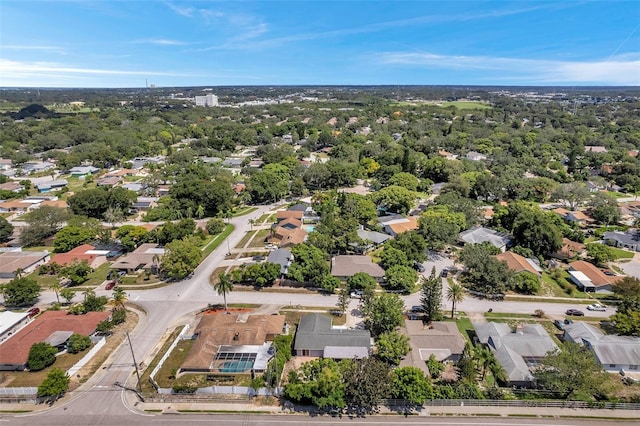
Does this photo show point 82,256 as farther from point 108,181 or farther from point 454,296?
point 454,296

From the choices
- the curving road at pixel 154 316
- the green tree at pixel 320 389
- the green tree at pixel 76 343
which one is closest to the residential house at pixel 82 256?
the curving road at pixel 154 316

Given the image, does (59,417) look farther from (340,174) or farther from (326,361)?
(340,174)

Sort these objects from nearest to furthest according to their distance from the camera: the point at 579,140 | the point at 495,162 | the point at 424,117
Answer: the point at 495,162 → the point at 579,140 → the point at 424,117

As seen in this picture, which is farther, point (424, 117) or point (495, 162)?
point (424, 117)

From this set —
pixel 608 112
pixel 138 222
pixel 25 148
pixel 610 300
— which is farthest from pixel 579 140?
pixel 25 148

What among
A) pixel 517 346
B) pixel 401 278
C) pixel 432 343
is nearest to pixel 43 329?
pixel 432 343

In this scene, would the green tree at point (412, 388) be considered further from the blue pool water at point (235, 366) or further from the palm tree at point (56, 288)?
the palm tree at point (56, 288)
